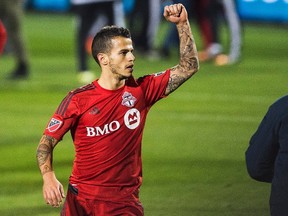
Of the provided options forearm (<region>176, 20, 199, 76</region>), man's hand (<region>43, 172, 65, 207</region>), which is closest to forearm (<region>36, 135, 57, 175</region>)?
man's hand (<region>43, 172, 65, 207</region>)

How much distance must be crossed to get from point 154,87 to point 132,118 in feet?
0.90

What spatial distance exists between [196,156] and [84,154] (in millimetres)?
4495

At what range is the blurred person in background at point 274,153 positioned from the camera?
232 inches

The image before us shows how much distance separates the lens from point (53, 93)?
617 inches

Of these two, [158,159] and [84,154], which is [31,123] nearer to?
[158,159]

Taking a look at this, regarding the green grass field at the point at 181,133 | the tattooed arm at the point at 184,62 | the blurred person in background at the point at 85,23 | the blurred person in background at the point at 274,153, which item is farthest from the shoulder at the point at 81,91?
the blurred person in background at the point at 85,23

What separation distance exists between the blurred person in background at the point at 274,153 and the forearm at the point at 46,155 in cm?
121

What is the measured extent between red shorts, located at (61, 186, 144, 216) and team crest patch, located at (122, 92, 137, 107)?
1.87ft

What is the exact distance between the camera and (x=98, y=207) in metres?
6.70

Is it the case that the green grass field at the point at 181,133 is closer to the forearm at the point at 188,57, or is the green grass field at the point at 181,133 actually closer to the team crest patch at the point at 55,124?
the forearm at the point at 188,57

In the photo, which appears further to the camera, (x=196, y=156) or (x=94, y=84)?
(x=196, y=156)

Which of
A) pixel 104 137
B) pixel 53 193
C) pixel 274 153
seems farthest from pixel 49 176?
pixel 274 153

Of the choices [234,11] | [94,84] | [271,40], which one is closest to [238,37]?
[234,11]

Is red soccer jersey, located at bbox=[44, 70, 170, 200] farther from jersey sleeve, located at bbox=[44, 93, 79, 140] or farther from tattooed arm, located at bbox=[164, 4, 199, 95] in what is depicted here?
tattooed arm, located at bbox=[164, 4, 199, 95]
